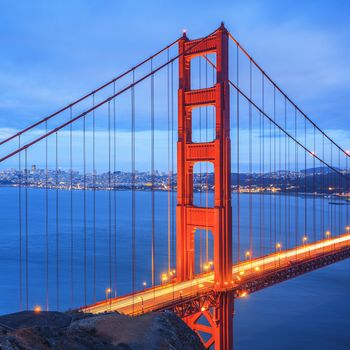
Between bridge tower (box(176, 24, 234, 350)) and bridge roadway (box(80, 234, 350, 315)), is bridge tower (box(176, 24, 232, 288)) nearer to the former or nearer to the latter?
bridge tower (box(176, 24, 234, 350))

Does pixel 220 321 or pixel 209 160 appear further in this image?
pixel 209 160

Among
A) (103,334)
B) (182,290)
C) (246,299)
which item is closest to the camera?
(103,334)

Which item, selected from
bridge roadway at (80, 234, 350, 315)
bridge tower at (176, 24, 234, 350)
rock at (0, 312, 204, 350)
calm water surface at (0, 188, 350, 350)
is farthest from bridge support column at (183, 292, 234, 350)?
rock at (0, 312, 204, 350)

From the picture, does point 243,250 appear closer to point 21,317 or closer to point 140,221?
point 140,221

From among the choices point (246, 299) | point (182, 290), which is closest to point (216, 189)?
point (182, 290)

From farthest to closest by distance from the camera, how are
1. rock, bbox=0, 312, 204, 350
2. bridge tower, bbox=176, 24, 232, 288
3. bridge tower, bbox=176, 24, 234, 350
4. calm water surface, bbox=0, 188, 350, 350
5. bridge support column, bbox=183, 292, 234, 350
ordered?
calm water surface, bbox=0, 188, 350, 350, bridge tower, bbox=176, 24, 232, 288, bridge tower, bbox=176, 24, 234, 350, bridge support column, bbox=183, 292, 234, 350, rock, bbox=0, 312, 204, 350

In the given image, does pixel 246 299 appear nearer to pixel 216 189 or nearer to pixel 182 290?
pixel 182 290

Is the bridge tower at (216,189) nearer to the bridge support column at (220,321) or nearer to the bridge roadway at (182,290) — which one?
the bridge support column at (220,321)
